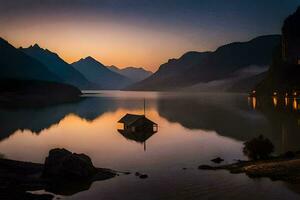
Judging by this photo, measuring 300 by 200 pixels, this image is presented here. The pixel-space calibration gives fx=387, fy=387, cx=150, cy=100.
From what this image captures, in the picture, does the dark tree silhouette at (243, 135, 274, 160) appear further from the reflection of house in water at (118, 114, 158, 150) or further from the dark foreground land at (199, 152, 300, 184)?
the reflection of house in water at (118, 114, 158, 150)

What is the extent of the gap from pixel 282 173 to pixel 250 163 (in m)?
9.18

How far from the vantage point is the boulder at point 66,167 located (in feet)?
139

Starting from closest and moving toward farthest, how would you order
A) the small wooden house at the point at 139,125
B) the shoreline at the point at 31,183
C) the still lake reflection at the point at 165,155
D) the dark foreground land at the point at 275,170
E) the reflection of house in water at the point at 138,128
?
the shoreline at the point at 31,183 < the still lake reflection at the point at 165,155 < the dark foreground land at the point at 275,170 < the reflection of house in water at the point at 138,128 < the small wooden house at the point at 139,125

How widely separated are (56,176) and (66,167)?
1478mm

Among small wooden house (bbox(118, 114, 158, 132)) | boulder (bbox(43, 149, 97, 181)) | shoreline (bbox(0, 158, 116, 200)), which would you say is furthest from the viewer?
small wooden house (bbox(118, 114, 158, 132))

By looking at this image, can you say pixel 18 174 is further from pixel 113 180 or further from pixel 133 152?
pixel 133 152

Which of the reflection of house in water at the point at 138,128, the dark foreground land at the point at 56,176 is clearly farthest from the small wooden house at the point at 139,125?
the dark foreground land at the point at 56,176

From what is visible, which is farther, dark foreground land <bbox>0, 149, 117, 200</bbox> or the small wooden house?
the small wooden house

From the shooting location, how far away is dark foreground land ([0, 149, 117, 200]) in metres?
38.3

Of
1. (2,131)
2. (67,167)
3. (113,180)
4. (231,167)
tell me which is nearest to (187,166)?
(231,167)

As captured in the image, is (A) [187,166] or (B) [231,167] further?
(A) [187,166]

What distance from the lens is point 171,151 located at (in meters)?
64.2

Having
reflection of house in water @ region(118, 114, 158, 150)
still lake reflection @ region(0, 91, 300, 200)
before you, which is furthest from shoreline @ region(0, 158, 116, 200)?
reflection of house in water @ region(118, 114, 158, 150)

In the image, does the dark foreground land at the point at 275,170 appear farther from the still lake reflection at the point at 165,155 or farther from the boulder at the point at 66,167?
the boulder at the point at 66,167
